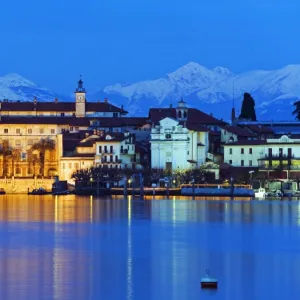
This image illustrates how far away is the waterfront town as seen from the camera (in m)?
98.1

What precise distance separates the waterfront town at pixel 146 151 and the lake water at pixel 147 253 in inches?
1105

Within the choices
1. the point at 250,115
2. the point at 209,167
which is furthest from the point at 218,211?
the point at 250,115

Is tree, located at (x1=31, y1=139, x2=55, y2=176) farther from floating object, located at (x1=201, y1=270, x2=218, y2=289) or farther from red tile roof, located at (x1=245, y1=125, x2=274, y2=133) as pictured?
floating object, located at (x1=201, y1=270, x2=218, y2=289)

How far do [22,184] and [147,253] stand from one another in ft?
194

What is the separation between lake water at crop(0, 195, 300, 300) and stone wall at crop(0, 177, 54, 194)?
3130 centimetres

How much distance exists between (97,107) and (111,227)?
63607 mm

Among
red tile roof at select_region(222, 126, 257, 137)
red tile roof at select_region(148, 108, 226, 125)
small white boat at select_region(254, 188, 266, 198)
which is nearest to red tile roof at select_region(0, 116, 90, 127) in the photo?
red tile roof at select_region(148, 108, 226, 125)

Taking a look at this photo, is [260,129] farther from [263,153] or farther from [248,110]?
[248,110]

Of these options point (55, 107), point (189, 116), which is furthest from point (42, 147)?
point (189, 116)

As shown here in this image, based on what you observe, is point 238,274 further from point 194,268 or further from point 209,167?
point 209,167

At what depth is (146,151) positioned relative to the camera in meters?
104

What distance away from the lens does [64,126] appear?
111 meters

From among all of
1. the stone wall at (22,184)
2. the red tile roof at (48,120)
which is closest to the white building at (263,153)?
the stone wall at (22,184)

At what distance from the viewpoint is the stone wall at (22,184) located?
100875mm
